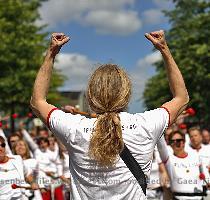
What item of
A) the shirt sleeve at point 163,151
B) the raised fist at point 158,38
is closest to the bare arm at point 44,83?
the raised fist at point 158,38

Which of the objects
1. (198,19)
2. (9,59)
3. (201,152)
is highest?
(198,19)

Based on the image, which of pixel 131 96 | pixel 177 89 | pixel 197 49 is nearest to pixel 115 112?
pixel 131 96

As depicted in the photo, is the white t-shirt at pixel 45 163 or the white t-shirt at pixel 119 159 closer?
the white t-shirt at pixel 119 159

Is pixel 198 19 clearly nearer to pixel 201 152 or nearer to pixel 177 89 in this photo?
pixel 201 152

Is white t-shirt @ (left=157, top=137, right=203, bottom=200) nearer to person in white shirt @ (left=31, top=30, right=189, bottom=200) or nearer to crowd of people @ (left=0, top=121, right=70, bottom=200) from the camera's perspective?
crowd of people @ (left=0, top=121, right=70, bottom=200)

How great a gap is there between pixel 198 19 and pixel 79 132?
32.7 metres

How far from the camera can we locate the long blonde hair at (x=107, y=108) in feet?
9.35

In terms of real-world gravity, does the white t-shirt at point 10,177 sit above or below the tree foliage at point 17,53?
below

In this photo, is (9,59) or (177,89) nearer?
(177,89)

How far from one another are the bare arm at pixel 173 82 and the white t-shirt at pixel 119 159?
6 cm

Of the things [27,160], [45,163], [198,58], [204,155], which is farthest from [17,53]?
[204,155]

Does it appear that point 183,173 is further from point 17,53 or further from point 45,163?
point 17,53

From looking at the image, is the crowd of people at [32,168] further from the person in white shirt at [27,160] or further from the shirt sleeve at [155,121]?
the shirt sleeve at [155,121]

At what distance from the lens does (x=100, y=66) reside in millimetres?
3035
